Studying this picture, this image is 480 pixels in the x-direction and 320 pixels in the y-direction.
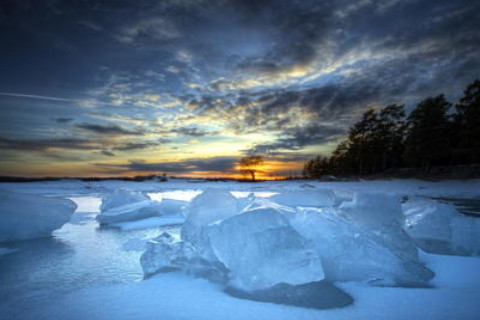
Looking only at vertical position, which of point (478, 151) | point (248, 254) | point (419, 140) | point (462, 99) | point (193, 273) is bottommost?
point (193, 273)

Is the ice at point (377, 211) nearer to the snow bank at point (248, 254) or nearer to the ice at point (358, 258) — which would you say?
the ice at point (358, 258)

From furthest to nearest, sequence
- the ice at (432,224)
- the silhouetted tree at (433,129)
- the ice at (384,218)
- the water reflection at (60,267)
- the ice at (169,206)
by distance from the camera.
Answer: the silhouetted tree at (433,129) < the ice at (169,206) < the ice at (432,224) < the ice at (384,218) < the water reflection at (60,267)

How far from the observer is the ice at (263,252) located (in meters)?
2.21

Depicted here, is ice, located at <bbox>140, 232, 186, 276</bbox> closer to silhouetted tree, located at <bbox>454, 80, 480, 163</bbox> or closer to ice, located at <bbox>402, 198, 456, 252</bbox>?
ice, located at <bbox>402, 198, 456, 252</bbox>

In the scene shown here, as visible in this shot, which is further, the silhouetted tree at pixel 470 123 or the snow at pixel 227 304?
the silhouetted tree at pixel 470 123

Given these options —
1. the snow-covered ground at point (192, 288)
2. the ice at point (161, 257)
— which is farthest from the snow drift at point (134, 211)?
the ice at point (161, 257)

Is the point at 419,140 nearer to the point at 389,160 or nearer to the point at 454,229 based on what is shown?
the point at 389,160

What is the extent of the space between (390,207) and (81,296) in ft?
14.0

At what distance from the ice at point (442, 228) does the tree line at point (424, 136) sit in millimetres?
25845

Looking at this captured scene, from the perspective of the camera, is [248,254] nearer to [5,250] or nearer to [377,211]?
[377,211]

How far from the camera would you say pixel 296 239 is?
2367 mm

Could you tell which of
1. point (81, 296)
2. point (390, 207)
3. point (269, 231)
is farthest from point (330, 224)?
point (81, 296)

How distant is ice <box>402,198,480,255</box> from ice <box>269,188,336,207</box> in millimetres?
4853

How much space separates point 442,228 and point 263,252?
14.3 ft
